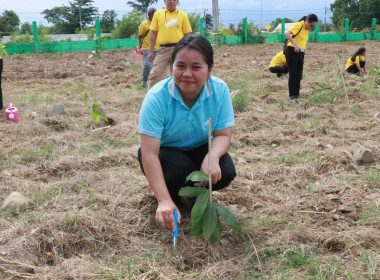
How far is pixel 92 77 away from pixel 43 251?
22.2ft

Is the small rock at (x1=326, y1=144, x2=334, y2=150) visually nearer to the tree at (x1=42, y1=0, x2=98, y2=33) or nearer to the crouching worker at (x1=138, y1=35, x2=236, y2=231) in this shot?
the crouching worker at (x1=138, y1=35, x2=236, y2=231)

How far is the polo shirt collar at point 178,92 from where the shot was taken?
1989 millimetres

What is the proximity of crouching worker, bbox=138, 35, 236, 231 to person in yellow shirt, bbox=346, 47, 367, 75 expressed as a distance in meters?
6.26

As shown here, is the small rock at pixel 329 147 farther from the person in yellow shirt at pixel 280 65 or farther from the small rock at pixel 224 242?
the person in yellow shirt at pixel 280 65

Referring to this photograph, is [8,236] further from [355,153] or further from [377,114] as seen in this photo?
[377,114]

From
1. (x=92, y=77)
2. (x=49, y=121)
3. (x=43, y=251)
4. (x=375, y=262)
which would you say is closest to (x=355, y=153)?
(x=375, y=262)

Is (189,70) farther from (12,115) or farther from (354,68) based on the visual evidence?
(354,68)

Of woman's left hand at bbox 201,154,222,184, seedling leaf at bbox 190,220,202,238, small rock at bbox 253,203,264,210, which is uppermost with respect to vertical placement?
woman's left hand at bbox 201,154,222,184

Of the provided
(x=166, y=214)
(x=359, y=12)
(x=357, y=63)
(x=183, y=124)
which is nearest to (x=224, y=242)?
(x=166, y=214)

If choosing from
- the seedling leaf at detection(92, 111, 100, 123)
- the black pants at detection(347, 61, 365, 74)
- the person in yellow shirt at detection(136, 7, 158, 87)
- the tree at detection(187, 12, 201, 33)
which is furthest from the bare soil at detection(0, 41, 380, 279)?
the tree at detection(187, 12, 201, 33)

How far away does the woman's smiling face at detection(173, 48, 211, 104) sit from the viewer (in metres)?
1.88

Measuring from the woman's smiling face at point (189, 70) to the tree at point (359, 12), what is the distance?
36763 millimetres

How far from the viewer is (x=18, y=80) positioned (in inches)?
324

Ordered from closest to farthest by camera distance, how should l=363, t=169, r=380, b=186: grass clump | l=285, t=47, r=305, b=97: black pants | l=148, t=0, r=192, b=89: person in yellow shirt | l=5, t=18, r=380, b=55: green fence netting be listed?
1. l=363, t=169, r=380, b=186: grass clump
2. l=148, t=0, r=192, b=89: person in yellow shirt
3. l=285, t=47, r=305, b=97: black pants
4. l=5, t=18, r=380, b=55: green fence netting
